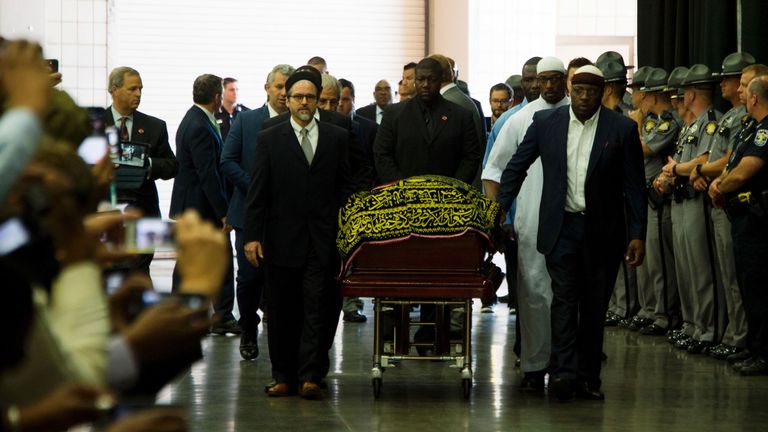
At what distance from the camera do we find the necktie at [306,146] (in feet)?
27.2

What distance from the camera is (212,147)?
10953 millimetres

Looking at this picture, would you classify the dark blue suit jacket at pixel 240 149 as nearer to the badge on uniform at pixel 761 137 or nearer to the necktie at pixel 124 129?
the necktie at pixel 124 129

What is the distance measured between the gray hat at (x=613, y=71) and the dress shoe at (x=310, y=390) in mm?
4540

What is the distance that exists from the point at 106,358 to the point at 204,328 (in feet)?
0.67

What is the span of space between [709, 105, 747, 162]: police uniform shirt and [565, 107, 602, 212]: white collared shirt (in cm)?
187

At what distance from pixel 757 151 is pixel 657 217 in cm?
254

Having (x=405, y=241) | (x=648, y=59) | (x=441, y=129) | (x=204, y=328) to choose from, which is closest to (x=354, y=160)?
(x=405, y=241)

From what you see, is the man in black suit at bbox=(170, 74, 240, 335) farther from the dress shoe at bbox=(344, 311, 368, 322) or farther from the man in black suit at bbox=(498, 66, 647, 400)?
the man in black suit at bbox=(498, 66, 647, 400)

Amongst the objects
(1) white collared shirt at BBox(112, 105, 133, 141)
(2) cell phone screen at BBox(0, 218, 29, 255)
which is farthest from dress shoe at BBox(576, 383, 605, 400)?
(2) cell phone screen at BBox(0, 218, 29, 255)

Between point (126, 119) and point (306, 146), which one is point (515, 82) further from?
point (306, 146)

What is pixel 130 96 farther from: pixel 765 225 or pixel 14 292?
pixel 14 292

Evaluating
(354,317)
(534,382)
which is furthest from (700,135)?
(354,317)

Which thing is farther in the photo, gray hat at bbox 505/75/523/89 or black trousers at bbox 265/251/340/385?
gray hat at bbox 505/75/523/89

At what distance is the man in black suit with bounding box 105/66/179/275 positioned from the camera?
9.62 m
